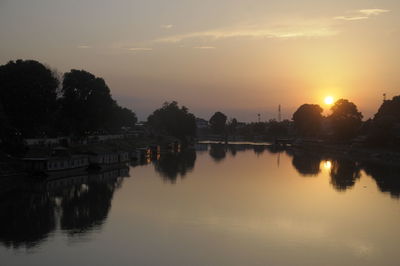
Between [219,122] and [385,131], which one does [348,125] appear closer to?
[385,131]

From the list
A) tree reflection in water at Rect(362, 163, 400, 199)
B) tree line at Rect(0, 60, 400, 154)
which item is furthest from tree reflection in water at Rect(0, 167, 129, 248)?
tree reflection in water at Rect(362, 163, 400, 199)

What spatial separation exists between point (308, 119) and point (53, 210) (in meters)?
125

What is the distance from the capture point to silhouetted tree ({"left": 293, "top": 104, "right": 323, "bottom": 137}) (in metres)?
146

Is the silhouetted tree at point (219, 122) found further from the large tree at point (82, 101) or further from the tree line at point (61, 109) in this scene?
Result: the large tree at point (82, 101)

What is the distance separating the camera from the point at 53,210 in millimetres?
31500

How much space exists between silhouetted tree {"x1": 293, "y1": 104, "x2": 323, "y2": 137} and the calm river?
9753 cm

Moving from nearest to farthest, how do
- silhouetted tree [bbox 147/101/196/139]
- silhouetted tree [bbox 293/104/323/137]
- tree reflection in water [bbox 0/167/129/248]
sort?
tree reflection in water [bbox 0/167/129/248] < silhouetted tree [bbox 147/101/196/139] < silhouetted tree [bbox 293/104/323/137]

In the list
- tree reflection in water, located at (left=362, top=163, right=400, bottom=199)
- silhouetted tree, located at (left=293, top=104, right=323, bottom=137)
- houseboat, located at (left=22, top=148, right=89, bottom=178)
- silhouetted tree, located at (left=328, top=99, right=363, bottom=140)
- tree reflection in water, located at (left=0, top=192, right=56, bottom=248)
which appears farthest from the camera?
silhouetted tree, located at (left=293, top=104, right=323, bottom=137)

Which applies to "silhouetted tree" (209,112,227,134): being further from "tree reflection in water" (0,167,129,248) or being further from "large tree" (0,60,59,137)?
"tree reflection in water" (0,167,129,248)

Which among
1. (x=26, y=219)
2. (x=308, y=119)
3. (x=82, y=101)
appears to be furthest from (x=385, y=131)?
(x=308, y=119)

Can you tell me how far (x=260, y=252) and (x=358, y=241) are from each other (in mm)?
5808

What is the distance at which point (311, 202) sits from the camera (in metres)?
37.1

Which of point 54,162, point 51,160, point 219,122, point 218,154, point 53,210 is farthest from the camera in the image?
point 219,122

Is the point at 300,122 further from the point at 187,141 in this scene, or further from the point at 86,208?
the point at 86,208
